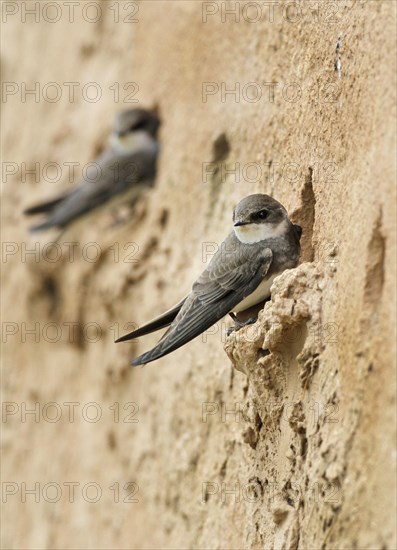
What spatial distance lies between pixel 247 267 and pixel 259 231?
0.13 meters

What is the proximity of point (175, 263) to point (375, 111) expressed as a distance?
2.61m

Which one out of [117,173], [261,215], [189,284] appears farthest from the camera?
[117,173]

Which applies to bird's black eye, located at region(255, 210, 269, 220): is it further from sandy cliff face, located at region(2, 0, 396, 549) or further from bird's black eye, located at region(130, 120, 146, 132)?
bird's black eye, located at region(130, 120, 146, 132)

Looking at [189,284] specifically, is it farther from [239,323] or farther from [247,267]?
[247,267]

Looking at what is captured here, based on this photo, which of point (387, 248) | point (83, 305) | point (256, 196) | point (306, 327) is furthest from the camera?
point (83, 305)

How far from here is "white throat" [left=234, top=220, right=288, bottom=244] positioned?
3.79 metres

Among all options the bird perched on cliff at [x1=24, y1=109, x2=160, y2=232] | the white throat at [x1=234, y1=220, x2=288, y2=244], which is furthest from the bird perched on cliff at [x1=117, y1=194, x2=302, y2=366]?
the bird perched on cliff at [x1=24, y1=109, x2=160, y2=232]

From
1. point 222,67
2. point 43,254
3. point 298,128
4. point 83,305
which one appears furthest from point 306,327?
point 43,254

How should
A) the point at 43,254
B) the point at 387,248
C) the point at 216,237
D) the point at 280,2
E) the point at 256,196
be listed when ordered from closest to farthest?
the point at 387,248 < the point at 256,196 < the point at 280,2 < the point at 216,237 < the point at 43,254

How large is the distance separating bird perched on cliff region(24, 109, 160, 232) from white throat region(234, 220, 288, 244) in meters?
2.45

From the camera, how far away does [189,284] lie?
527 centimetres

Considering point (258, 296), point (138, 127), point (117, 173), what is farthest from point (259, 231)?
point (117, 173)

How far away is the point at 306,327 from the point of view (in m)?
3.31

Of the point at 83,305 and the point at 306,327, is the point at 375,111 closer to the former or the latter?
the point at 306,327
